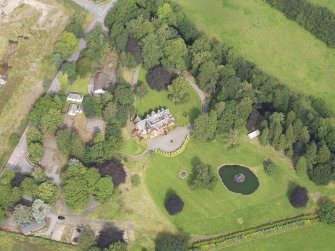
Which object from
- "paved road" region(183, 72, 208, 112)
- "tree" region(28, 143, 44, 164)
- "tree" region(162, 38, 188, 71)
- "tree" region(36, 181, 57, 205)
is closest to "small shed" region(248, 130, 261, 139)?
"paved road" region(183, 72, 208, 112)

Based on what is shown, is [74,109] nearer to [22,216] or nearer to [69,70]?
[69,70]

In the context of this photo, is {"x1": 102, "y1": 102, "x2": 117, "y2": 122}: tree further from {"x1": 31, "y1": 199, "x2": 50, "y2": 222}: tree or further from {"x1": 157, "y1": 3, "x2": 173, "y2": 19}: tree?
{"x1": 157, "y1": 3, "x2": 173, "y2": 19}: tree

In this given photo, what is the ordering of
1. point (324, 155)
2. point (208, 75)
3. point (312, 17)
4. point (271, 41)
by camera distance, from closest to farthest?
point (324, 155) → point (208, 75) → point (271, 41) → point (312, 17)

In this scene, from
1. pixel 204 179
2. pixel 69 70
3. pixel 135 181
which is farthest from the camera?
pixel 69 70

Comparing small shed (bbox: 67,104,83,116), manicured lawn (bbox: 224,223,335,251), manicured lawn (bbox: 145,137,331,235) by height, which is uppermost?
small shed (bbox: 67,104,83,116)

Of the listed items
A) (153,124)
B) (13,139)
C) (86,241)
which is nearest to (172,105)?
(153,124)

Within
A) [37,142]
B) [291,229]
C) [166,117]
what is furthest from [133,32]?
[291,229]

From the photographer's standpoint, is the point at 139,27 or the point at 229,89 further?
the point at 139,27
